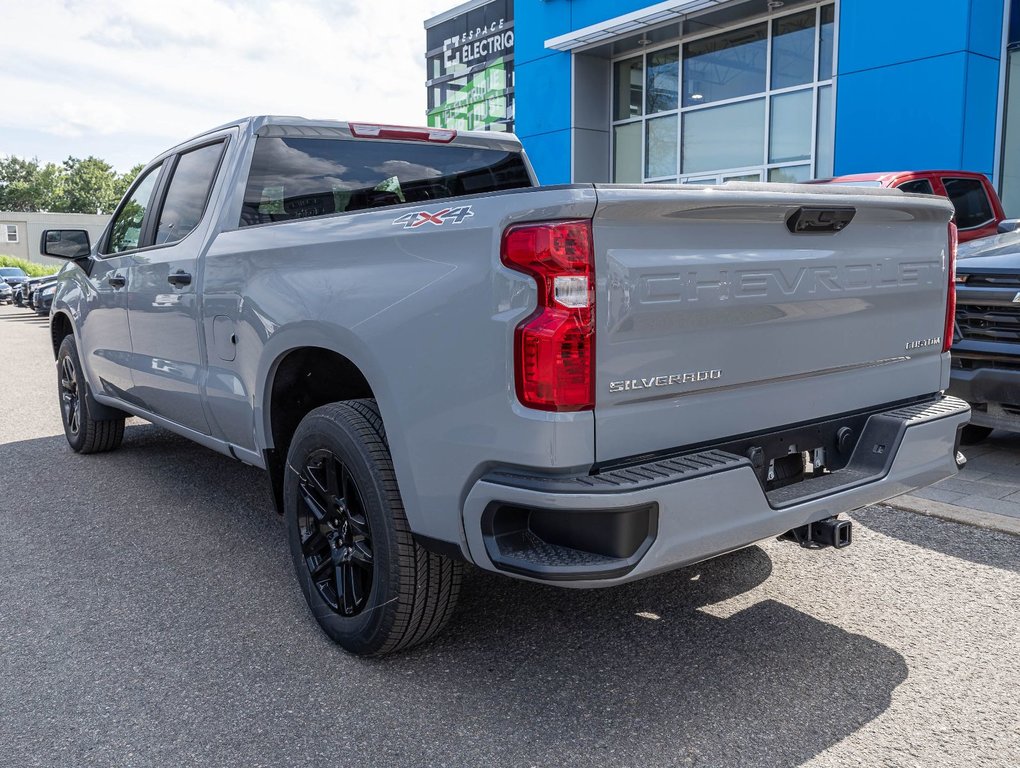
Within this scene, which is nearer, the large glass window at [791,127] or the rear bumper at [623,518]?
the rear bumper at [623,518]

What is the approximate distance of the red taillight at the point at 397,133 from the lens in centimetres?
435

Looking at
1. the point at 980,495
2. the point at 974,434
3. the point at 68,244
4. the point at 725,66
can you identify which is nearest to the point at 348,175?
the point at 68,244

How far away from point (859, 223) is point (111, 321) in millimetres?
4128

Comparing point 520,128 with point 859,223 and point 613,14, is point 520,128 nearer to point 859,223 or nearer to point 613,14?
point 613,14

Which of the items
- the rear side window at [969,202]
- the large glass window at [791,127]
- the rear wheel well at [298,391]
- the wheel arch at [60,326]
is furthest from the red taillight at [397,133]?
the large glass window at [791,127]

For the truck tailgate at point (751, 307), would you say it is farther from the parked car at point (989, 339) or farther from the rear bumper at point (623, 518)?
the parked car at point (989, 339)

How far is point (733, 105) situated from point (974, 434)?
1034cm

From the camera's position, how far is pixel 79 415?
6258 mm

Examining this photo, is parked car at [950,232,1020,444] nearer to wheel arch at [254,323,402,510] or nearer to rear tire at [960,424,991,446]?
rear tire at [960,424,991,446]

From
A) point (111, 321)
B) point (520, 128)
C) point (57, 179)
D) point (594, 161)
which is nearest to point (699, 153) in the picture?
point (594, 161)

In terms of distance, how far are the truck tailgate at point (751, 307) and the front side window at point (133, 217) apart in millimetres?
3597

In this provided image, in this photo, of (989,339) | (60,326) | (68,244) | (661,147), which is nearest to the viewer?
(989,339)

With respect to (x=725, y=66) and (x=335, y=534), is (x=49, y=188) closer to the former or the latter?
(x=725, y=66)

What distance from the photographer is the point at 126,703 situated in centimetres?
288
